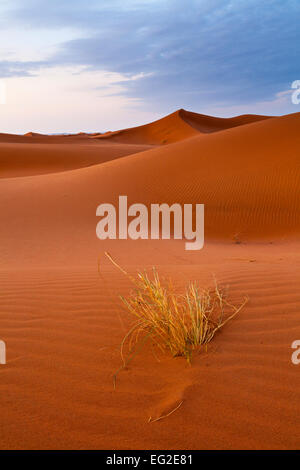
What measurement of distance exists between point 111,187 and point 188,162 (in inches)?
129

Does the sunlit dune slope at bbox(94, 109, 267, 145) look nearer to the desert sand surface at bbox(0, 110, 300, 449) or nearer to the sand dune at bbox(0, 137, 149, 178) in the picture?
the sand dune at bbox(0, 137, 149, 178)

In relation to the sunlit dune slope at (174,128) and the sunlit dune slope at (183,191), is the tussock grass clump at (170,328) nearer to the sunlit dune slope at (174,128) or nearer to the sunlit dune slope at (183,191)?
the sunlit dune slope at (183,191)

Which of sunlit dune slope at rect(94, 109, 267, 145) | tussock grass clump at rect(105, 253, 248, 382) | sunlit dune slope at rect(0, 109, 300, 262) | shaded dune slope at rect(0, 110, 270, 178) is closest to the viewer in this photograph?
tussock grass clump at rect(105, 253, 248, 382)

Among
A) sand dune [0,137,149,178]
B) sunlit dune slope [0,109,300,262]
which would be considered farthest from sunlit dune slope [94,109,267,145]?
sunlit dune slope [0,109,300,262]

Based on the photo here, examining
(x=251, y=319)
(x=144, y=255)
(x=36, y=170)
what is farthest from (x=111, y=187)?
(x=36, y=170)

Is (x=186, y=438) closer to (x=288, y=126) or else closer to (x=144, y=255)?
(x=144, y=255)

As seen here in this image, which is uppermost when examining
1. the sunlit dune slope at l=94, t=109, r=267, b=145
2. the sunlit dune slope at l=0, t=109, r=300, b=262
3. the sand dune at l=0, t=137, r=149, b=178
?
the sunlit dune slope at l=94, t=109, r=267, b=145

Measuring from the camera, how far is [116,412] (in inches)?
80.0

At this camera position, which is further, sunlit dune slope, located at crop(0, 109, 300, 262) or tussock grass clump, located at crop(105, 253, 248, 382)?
sunlit dune slope, located at crop(0, 109, 300, 262)

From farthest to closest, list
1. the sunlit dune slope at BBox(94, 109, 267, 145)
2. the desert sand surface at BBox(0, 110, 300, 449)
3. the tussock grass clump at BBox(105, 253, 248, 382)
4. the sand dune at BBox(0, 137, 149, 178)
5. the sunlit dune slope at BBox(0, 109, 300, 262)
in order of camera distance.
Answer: the sunlit dune slope at BBox(94, 109, 267, 145)
the sand dune at BBox(0, 137, 149, 178)
the sunlit dune slope at BBox(0, 109, 300, 262)
the tussock grass clump at BBox(105, 253, 248, 382)
the desert sand surface at BBox(0, 110, 300, 449)

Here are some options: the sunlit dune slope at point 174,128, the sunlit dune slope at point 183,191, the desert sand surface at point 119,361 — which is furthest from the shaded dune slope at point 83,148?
the desert sand surface at point 119,361

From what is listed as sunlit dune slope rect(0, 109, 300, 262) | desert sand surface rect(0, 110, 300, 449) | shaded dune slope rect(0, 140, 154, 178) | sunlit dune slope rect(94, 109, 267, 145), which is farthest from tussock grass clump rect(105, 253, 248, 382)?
sunlit dune slope rect(94, 109, 267, 145)

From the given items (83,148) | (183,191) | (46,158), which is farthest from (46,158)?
(183,191)

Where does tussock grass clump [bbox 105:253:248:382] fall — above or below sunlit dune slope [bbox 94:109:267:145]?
below
